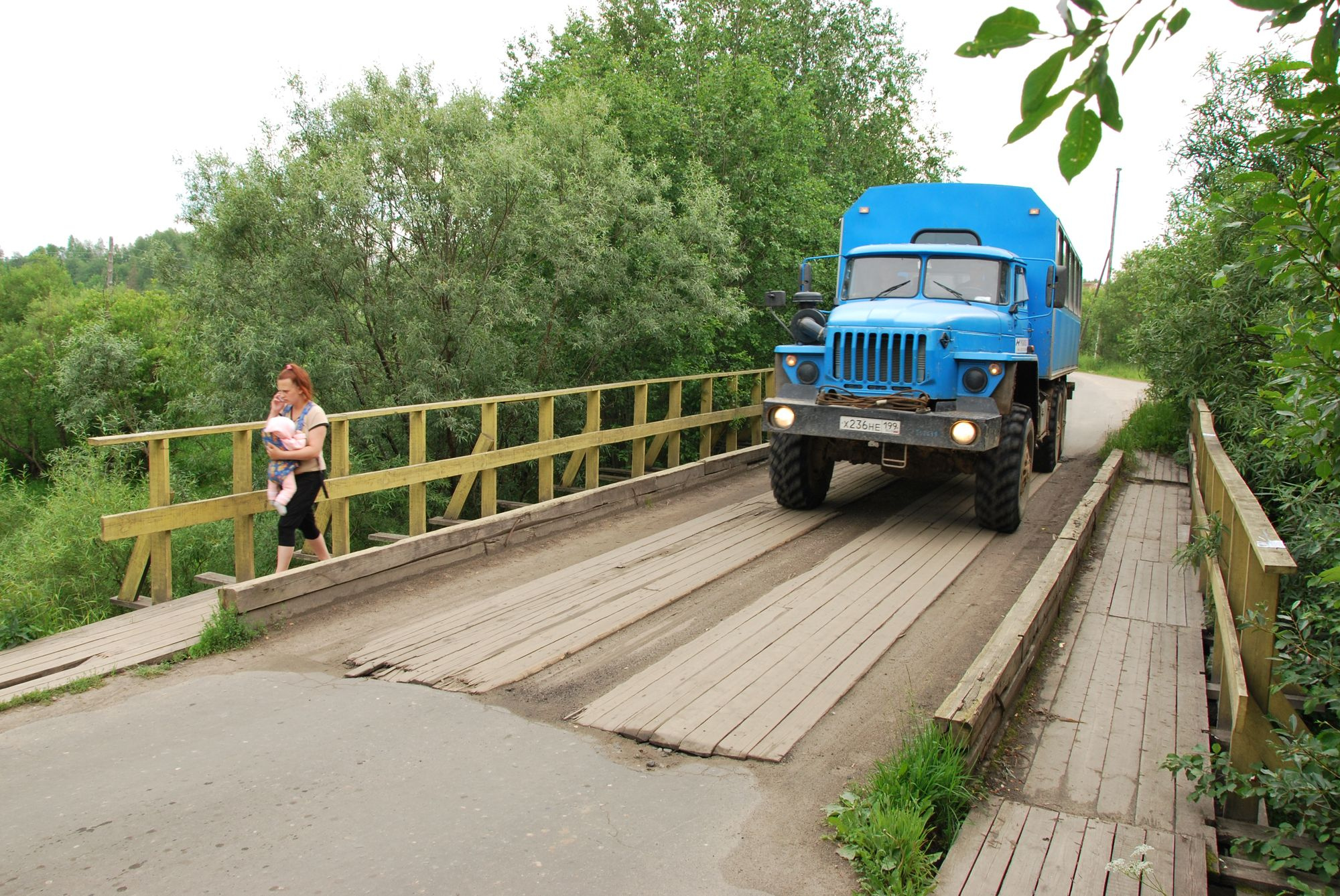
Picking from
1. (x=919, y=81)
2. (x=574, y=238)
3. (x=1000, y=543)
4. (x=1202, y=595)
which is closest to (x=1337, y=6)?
(x=1202, y=595)

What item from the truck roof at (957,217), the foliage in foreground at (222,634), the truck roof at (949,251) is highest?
the truck roof at (957,217)

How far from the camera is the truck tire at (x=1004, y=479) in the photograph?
8.33m

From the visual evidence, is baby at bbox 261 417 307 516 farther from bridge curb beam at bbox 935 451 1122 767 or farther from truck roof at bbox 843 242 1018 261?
truck roof at bbox 843 242 1018 261

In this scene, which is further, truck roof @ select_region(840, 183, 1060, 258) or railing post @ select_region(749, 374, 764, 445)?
railing post @ select_region(749, 374, 764, 445)

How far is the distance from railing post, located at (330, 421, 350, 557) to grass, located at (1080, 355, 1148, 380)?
4261 cm

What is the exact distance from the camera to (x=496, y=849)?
3410 millimetres

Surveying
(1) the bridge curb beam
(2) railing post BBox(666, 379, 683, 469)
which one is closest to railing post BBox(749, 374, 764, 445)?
(2) railing post BBox(666, 379, 683, 469)

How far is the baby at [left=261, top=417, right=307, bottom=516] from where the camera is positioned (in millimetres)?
6422

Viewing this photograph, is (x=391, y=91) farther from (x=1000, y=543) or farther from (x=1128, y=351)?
(x=1128, y=351)

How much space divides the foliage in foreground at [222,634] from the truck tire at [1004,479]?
610cm

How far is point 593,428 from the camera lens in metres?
9.85

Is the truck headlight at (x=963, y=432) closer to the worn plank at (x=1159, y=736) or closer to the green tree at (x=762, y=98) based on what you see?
the worn plank at (x=1159, y=736)

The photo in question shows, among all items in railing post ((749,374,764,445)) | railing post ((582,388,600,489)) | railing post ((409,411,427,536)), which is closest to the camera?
railing post ((409,411,427,536))

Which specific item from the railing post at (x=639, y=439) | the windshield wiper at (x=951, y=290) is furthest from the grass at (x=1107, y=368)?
the railing post at (x=639, y=439)
